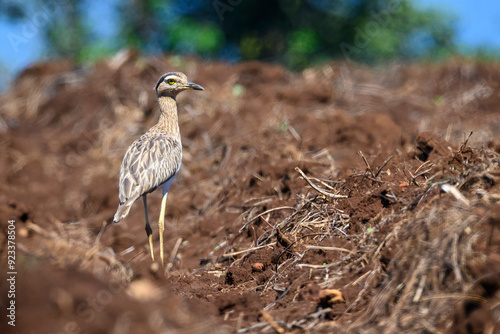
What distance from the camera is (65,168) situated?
11688 mm

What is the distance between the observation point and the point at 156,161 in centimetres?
673

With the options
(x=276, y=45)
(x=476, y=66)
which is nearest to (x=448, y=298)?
(x=476, y=66)

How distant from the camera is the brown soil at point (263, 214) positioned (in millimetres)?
3750

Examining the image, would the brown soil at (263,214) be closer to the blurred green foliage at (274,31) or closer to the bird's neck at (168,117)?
the bird's neck at (168,117)

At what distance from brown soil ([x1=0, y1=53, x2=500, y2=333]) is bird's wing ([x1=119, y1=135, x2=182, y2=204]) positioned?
752 mm

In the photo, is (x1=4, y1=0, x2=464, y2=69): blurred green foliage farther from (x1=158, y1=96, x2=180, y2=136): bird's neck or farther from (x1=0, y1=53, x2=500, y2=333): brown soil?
(x1=158, y1=96, x2=180, y2=136): bird's neck

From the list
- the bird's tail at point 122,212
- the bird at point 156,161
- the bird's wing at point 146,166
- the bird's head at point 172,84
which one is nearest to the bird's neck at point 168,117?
the bird at point 156,161

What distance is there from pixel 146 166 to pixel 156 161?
138 millimetres

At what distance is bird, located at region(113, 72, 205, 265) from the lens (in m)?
6.49

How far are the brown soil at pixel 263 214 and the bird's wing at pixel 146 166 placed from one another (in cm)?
75

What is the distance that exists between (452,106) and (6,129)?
9.67 metres

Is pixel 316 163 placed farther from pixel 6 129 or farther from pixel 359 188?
pixel 6 129

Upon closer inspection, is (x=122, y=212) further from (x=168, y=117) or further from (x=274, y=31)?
(x=274, y=31)

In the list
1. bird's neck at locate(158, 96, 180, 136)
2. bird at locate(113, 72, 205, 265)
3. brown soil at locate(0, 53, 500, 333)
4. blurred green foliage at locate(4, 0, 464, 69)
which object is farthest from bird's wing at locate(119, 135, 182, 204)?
blurred green foliage at locate(4, 0, 464, 69)
